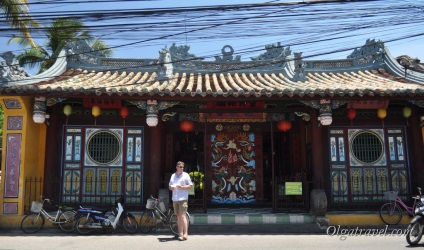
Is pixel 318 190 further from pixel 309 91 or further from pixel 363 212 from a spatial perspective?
pixel 309 91

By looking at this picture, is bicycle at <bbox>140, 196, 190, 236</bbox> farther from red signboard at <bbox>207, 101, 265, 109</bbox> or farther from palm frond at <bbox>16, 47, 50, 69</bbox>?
palm frond at <bbox>16, 47, 50, 69</bbox>

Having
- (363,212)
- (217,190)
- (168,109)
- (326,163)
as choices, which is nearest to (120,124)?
(168,109)

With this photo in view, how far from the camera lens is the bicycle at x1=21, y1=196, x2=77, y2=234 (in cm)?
845

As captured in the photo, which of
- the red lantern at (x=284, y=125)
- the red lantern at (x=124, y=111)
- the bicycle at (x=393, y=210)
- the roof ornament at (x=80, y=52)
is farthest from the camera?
the roof ornament at (x=80, y=52)

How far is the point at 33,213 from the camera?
28.1 ft

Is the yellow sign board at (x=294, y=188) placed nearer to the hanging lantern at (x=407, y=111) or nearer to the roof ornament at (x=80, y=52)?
the hanging lantern at (x=407, y=111)

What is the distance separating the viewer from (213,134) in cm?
1109

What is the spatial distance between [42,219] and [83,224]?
3.71 feet

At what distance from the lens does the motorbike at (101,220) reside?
8203 millimetres

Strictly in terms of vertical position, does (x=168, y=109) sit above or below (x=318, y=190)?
above

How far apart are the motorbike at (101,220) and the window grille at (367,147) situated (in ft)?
19.7

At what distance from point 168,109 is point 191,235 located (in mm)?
3477

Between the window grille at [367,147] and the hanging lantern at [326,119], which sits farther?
the window grille at [367,147]

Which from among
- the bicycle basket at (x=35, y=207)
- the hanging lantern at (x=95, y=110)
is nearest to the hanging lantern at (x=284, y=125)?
the hanging lantern at (x=95, y=110)
